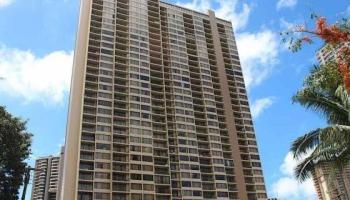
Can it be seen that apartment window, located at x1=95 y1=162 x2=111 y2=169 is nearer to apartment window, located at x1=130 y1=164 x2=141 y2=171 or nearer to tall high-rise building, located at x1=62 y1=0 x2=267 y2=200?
tall high-rise building, located at x1=62 y1=0 x2=267 y2=200

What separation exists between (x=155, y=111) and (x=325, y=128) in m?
74.6

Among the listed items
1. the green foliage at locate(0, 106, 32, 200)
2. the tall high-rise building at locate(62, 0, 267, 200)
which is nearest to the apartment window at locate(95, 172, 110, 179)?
the tall high-rise building at locate(62, 0, 267, 200)

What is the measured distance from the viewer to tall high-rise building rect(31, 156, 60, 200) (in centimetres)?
2147

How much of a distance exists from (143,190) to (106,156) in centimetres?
943

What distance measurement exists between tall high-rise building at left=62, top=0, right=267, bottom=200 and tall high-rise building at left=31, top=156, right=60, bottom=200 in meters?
11.0

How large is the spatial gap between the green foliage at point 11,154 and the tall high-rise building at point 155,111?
136 ft

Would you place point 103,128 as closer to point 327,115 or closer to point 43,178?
point 43,178

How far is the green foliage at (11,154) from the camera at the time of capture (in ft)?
98.5

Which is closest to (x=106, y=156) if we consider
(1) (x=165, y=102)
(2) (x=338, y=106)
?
(1) (x=165, y=102)

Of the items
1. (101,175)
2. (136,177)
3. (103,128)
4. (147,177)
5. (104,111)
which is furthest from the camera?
(104,111)

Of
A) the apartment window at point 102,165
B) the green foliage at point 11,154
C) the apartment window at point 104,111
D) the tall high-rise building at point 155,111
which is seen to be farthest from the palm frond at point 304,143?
the apartment window at point 104,111

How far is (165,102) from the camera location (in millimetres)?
90875

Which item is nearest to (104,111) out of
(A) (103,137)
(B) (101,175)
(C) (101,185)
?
(A) (103,137)

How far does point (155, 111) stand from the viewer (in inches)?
3479
